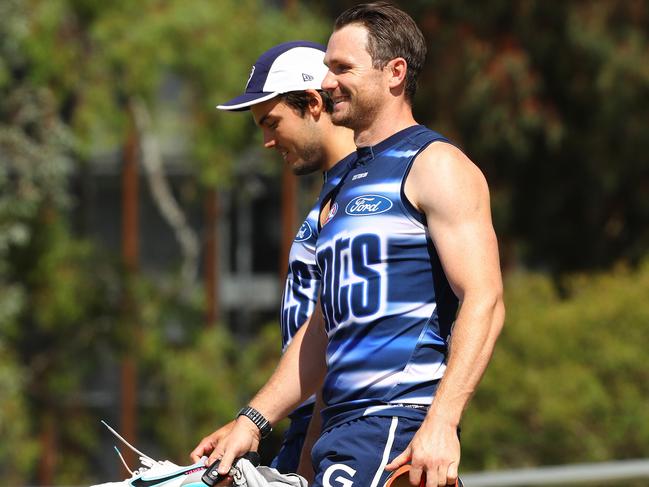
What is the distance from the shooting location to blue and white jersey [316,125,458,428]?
10.3 ft

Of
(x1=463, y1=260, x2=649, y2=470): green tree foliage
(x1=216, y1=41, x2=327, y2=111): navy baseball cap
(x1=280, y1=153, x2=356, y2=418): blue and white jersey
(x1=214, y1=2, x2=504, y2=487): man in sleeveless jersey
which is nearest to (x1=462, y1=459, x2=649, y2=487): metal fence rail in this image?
(x1=463, y1=260, x2=649, y2=470): green tree foliage

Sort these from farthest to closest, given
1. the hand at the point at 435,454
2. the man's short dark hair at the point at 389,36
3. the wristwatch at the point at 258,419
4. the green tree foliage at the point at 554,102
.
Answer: the green tree foliage at the point at 554,102 < the wristwatch at the point at 258,419 < the man's short dark hair at the point at 389,36 < the hand at the point at 435,454

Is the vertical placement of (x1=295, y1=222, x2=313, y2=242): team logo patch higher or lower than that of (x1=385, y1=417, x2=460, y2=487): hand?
higher

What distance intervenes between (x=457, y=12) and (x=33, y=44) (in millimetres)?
4482

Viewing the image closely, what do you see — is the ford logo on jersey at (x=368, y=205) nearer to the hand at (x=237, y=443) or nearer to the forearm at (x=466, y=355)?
the forearm at (x=466, y=355)

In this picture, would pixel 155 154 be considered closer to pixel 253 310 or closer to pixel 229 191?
pixel 229 191

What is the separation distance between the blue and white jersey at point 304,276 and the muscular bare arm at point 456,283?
704mm

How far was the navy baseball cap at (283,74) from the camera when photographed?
3885 mm

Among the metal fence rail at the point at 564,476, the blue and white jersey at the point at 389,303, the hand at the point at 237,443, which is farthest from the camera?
the metal fence rail at the point at 564,476

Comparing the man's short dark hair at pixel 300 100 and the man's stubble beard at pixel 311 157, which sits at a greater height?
the man's short dark hair at pixel 300 100

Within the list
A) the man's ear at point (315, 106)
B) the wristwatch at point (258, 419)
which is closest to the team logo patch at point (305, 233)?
the man's ear at point (315, 106)

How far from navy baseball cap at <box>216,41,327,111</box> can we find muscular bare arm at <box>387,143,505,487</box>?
82 cm

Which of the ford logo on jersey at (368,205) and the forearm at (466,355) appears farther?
the ford logo on jersey at (368,205)

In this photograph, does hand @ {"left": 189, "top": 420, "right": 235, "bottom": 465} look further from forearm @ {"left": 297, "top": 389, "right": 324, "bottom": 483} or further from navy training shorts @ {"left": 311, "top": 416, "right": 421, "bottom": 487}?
navy training shorts @ {"left": 311, "top": 416, "right": 421, "bottom": 487}
